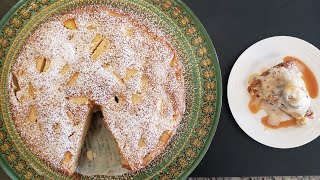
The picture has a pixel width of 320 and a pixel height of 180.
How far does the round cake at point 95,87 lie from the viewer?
1.27m

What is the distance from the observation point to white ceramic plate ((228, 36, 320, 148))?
151 centimetres

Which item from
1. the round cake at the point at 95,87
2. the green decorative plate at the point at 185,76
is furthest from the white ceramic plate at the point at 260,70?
the round cake at the point at 95,87

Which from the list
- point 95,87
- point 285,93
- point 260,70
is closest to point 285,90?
point 285,93

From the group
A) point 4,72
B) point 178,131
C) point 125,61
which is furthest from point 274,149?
point 4,72

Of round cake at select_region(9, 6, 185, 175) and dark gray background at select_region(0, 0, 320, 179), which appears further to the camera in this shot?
dark gray background at select_region(0, 0, 320, 179)

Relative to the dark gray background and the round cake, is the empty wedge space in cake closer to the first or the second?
the dark gray background

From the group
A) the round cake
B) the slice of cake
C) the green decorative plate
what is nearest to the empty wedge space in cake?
the slice of cake

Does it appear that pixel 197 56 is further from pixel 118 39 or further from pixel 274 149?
pixel 274 149

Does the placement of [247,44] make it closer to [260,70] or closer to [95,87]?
[260,70]

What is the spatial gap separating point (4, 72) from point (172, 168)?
60cm

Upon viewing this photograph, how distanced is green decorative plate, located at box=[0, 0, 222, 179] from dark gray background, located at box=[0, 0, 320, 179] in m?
0.11

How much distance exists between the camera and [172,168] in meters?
1.41

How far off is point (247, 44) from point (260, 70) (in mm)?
99

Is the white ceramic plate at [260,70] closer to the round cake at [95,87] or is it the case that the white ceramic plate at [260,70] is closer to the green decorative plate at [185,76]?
the green decorative plate at [185,76]
